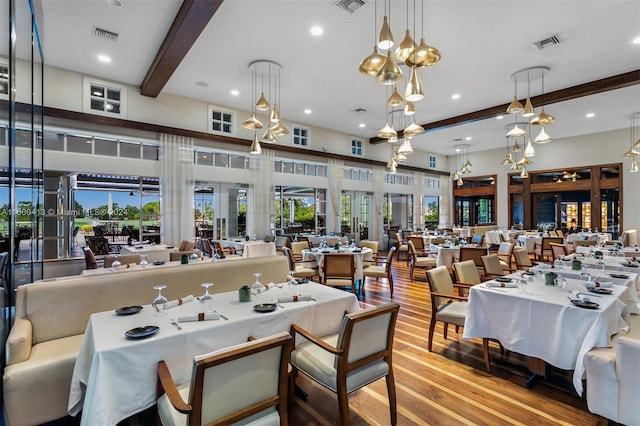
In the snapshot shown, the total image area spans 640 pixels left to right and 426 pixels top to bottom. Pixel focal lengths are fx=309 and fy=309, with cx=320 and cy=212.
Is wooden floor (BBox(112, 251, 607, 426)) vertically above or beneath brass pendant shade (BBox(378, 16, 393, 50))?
beneath

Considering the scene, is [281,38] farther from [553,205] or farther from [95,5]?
[553,205]

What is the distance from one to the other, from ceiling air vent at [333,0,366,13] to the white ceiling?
4.5 inches

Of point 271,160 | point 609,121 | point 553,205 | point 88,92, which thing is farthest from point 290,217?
point 553,205

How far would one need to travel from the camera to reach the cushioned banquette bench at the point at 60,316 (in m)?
2.23

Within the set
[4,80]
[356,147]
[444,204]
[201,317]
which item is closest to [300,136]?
[356,147]

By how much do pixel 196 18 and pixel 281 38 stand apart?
1.40 m

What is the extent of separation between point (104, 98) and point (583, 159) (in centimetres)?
1598

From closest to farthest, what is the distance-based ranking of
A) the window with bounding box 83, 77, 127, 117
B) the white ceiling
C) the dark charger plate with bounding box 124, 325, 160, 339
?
the dark charger plate with bounding box 124, 325, 160, 339 < the white ceiling < the window with bounding box 83, 77, 127, 117

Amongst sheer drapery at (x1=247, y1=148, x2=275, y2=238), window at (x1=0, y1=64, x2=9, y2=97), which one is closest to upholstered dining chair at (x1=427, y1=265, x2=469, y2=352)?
window at (x1=0, y1=64, x2=9, y2=97)

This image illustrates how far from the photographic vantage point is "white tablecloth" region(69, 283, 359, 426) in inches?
72.7

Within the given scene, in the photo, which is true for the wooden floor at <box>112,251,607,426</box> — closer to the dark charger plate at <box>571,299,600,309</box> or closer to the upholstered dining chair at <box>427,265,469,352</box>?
the upholstered dining chair at <box>427,265,469,352</box>

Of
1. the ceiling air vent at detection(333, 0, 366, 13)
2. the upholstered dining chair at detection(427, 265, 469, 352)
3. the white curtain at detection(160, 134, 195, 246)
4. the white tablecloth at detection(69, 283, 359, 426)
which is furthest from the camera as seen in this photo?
the white curtain at detection(160, 134, 195, 246)

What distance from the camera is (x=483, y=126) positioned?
420 inches

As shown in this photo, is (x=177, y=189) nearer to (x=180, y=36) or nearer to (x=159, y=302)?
(x=180, y=36)
